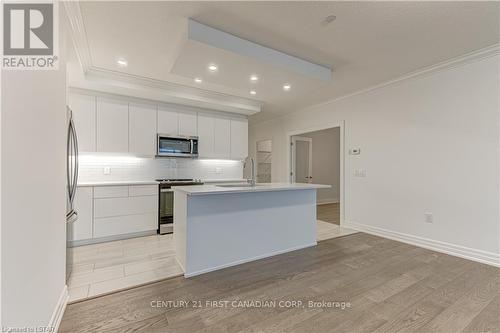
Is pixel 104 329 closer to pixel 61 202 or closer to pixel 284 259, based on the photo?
pixel 61 202

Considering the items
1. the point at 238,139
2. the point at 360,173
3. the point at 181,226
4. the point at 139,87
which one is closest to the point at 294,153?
the point at 238,139

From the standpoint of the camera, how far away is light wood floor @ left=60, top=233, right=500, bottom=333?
167cm

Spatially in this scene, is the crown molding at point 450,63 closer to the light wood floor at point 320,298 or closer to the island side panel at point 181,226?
the light wood floor at point 320,298

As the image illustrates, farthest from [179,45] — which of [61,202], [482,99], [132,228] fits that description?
[482,99]

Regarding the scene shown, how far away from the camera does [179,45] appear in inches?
96.5

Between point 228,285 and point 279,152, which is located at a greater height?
point 279,152

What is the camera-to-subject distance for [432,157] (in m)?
3.22

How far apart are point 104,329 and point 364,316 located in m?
1.93

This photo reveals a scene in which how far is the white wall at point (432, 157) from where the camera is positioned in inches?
109

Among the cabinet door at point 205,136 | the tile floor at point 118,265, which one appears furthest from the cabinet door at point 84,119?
the cabinet door at point 205,136

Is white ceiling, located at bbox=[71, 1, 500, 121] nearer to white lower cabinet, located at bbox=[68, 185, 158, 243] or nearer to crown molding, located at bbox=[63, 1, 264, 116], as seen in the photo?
crown molding, located at bbox=[63, 1, 264, 116]

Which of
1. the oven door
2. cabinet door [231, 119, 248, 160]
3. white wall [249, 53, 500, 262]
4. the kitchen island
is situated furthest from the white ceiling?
the oven door

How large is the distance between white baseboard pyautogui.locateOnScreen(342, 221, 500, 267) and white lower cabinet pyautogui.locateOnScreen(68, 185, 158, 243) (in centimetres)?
375

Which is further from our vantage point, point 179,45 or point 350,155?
point 350,155
